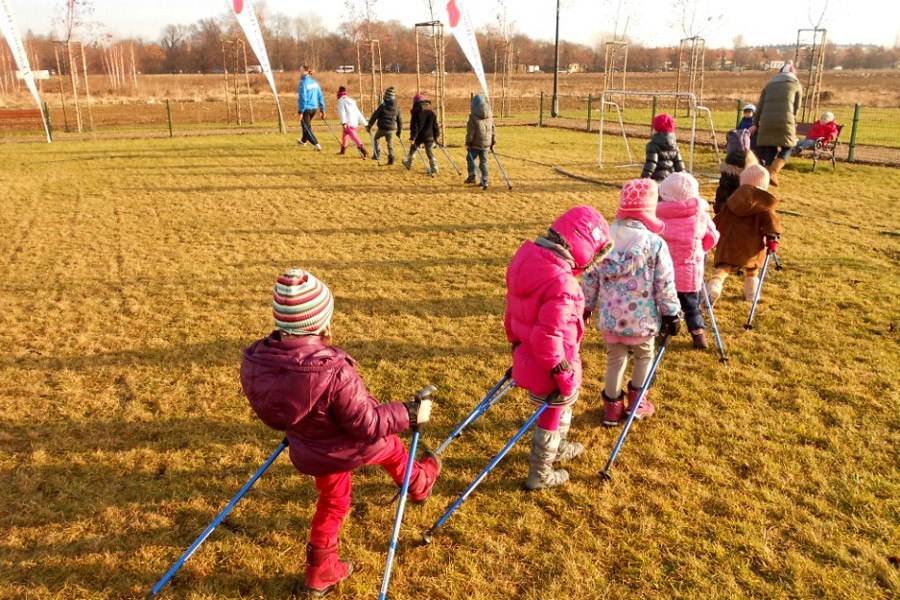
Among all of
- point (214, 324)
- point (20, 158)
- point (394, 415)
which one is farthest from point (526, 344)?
point (20, 158)

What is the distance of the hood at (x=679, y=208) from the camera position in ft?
17.4

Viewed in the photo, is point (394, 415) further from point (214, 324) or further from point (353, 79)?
point (353, 79)

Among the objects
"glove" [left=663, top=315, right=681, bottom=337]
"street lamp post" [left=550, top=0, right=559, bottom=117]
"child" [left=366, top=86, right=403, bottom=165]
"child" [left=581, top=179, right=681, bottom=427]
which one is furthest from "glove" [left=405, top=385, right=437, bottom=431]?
"street lamp post" [left=550, top=0, right=559, bottom=117]

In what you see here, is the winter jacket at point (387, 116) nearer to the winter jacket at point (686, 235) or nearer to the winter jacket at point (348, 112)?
the winter jacket at point (348, 112)

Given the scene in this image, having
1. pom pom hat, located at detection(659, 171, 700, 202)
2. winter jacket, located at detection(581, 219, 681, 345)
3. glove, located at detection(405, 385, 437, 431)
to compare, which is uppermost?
pom pom hat, located at detection(659, 171, 700, 202)

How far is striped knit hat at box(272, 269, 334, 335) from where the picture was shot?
266 centimetres

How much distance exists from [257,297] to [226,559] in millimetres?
4175

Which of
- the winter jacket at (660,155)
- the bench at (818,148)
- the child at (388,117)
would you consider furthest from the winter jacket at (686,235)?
the bench at (818,148)

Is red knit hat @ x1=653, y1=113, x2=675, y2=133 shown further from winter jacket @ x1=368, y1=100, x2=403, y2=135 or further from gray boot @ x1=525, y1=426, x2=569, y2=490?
winter jacket @ x1=368, y1=100, x2=403, y2=135

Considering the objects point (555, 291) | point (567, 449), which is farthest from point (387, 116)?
point (555, 291)

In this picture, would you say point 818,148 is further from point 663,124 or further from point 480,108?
point 480,108

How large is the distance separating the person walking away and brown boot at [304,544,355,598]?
10.8 meters

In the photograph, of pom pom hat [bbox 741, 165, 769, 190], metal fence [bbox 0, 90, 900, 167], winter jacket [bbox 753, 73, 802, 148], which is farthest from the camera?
metal fence [bbox 0, 90, 900, 167]

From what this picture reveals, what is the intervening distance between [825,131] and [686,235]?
1220cm
